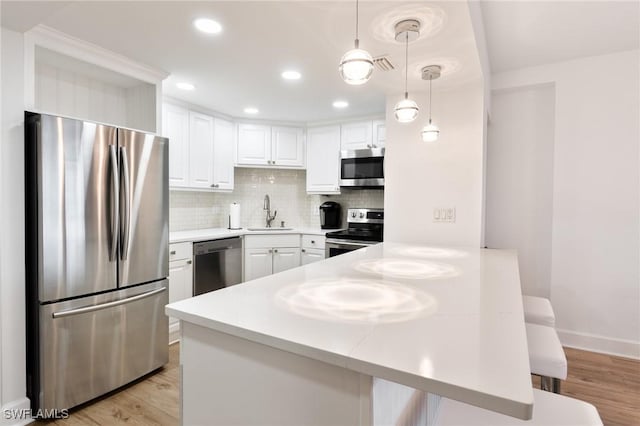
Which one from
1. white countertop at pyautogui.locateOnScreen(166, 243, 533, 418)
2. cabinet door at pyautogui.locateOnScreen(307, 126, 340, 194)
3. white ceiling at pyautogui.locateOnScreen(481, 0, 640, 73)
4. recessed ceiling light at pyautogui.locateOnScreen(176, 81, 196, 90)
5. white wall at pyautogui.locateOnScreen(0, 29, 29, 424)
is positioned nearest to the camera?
white countertop at pyautogui.locateOnScreen(166, 243, 533, 418)

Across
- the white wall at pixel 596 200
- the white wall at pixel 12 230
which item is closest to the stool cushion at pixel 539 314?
the white wall at pixel 596 200

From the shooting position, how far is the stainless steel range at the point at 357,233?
11.8 feet

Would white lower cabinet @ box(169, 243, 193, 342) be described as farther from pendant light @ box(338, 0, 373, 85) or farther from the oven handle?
pendant light @ box(338, 0, 373, 85)

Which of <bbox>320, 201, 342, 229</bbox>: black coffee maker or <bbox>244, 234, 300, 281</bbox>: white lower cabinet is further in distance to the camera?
<bbox>320, 201, 342, 229</bbox>: black coffee maker

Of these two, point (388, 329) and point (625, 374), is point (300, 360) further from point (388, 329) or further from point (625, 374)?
point (625, 374)

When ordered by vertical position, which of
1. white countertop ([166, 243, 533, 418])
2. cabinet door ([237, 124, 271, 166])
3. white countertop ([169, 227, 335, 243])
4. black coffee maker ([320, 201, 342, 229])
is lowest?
white countertop ([166, 243, 533, 418])

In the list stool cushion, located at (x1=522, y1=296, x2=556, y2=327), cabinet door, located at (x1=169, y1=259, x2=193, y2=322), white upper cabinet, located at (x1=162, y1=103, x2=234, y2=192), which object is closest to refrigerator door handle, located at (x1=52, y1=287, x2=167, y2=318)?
cabinet door, located at (x1=169, y1=259, x2=193, y2=322)

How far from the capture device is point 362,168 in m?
3.86

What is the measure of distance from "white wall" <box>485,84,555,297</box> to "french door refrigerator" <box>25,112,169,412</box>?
9.69 ft

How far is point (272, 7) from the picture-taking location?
1770 mm

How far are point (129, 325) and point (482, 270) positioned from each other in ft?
7.24

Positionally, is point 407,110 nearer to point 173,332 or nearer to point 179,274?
point 179,274

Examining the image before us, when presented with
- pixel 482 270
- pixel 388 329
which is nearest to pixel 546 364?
pixel 482 270

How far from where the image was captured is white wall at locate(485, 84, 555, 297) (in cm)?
310
